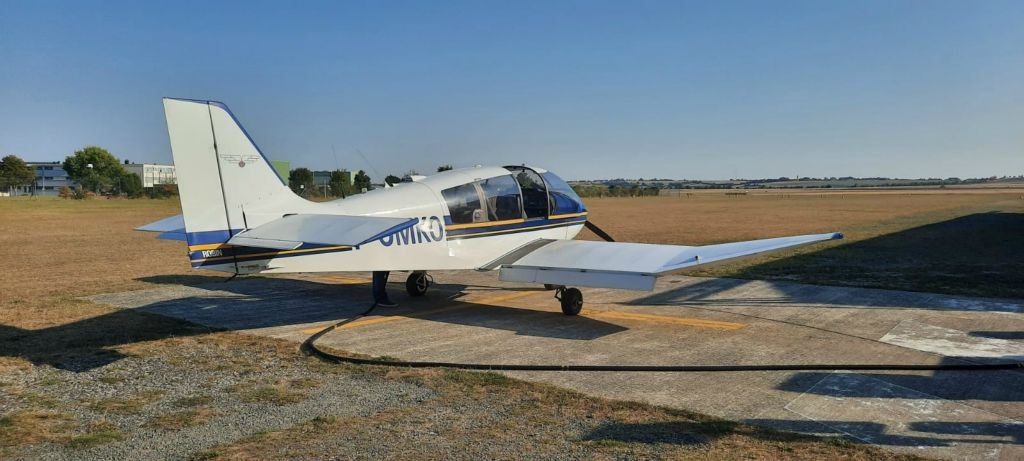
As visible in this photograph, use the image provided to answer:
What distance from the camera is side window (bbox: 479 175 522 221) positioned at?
1176cm

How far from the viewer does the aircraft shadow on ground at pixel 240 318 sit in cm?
888

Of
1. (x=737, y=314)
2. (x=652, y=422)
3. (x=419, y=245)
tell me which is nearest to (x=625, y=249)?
(x=737, y=314)

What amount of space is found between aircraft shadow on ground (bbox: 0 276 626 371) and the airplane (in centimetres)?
80

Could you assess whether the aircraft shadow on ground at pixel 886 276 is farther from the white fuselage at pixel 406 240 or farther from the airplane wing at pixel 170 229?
the airplane wing at pixel 170 229

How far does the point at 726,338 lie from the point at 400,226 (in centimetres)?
497

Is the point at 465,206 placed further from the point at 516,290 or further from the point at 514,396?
the point at 514,396

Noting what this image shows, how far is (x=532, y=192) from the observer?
12.6 meters

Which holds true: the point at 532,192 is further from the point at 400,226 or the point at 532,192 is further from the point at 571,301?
the point at 400,226

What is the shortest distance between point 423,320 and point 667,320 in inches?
161

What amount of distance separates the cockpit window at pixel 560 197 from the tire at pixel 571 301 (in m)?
2.22

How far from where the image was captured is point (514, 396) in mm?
6703

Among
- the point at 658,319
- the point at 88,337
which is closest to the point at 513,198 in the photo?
the point at 658,319

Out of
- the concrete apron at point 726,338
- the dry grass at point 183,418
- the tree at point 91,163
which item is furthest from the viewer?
the tree at point 91,163

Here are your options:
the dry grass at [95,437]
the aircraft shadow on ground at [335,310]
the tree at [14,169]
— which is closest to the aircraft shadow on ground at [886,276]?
the aircraft shadow on ground at [335,310]
